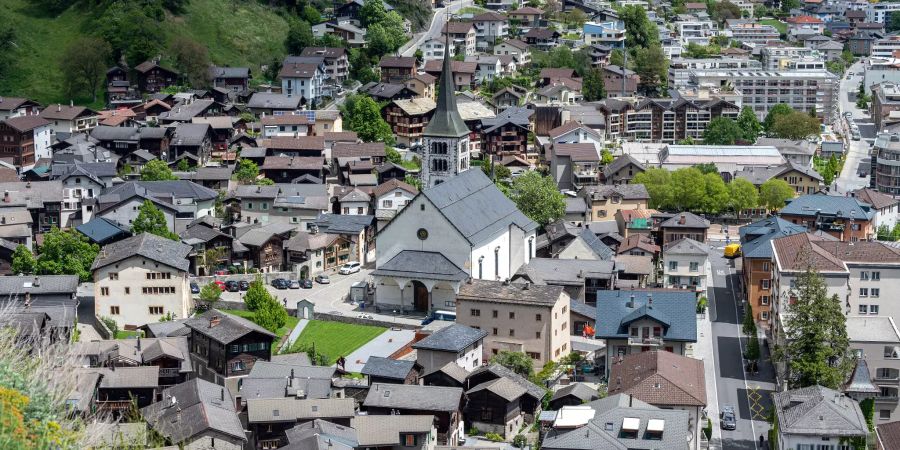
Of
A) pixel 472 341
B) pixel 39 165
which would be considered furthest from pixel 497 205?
pixel 39 165

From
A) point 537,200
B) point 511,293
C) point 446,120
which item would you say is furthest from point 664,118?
point 511,293

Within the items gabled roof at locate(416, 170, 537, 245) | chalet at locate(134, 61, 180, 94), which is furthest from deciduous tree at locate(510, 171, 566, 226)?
chalet at locate(134, 61, 180, 94)

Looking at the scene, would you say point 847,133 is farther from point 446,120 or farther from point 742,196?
point 446,120

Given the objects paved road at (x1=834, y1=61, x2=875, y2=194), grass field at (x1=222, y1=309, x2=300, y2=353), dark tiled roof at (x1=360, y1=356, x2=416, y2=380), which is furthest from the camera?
paved road at (x1=834, y1=61, x2=875, y2=194)

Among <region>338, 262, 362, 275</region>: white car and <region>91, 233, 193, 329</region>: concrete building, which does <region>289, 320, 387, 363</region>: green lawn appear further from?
<region>338, 262, 362, 275</region>: white car

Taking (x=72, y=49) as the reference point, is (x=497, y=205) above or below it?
below

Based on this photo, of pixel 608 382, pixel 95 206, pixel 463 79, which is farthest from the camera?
pixel 463 79

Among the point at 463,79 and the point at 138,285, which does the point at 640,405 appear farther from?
the point at 463,79
